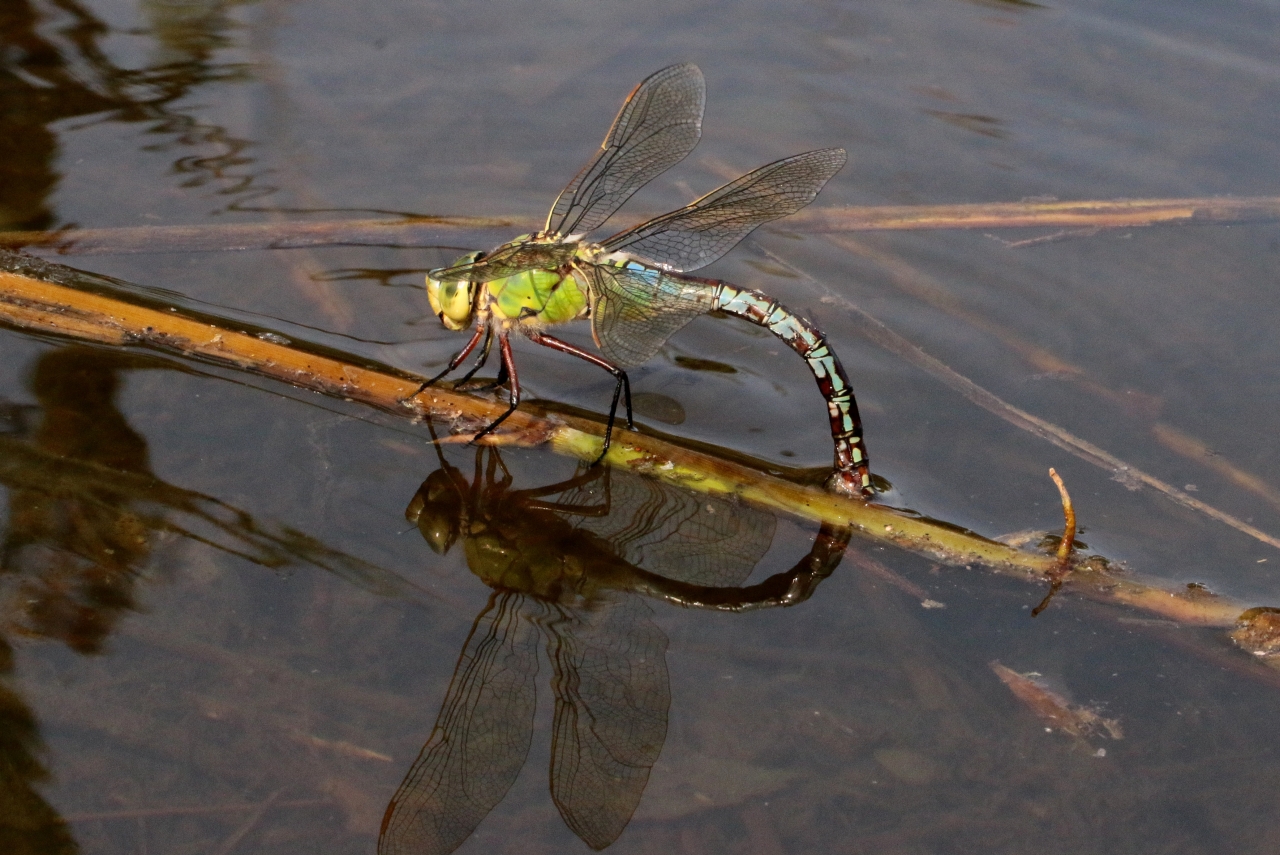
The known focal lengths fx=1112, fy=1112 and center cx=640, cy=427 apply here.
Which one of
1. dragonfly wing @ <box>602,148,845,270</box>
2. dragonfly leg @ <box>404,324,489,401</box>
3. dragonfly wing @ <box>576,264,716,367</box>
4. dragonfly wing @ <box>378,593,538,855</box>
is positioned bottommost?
dragonfly wing @ <box>378,593,538,855</box>

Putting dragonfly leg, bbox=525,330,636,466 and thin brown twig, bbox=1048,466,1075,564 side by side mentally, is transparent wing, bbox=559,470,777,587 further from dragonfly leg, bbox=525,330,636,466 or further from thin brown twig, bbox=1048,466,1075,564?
thin brown twig, bbox=1048,466,1075,564

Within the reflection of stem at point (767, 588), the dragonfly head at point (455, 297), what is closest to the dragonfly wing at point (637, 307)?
the dragonfly head at point (455, 297)

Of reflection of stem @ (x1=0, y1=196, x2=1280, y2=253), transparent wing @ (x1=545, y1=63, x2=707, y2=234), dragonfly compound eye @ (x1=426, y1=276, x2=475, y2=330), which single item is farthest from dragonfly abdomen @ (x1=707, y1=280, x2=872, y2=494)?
reflection of stem @ (x1=0, y1=196, x2=1280, y2=253)

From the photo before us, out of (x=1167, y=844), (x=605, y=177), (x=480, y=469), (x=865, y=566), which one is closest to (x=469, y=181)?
(x=605, y=177)

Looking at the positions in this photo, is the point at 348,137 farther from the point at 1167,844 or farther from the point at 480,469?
the point at 1167,844

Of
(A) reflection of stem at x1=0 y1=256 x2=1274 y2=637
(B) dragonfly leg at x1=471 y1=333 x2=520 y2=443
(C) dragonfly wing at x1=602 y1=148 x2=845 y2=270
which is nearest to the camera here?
(A) reflection of stem at x1=0 y1=256 x2=1274 y2=637

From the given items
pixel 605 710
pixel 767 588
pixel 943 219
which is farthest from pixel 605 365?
pixel 943 219

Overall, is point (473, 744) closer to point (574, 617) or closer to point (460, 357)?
point (574, 617)
